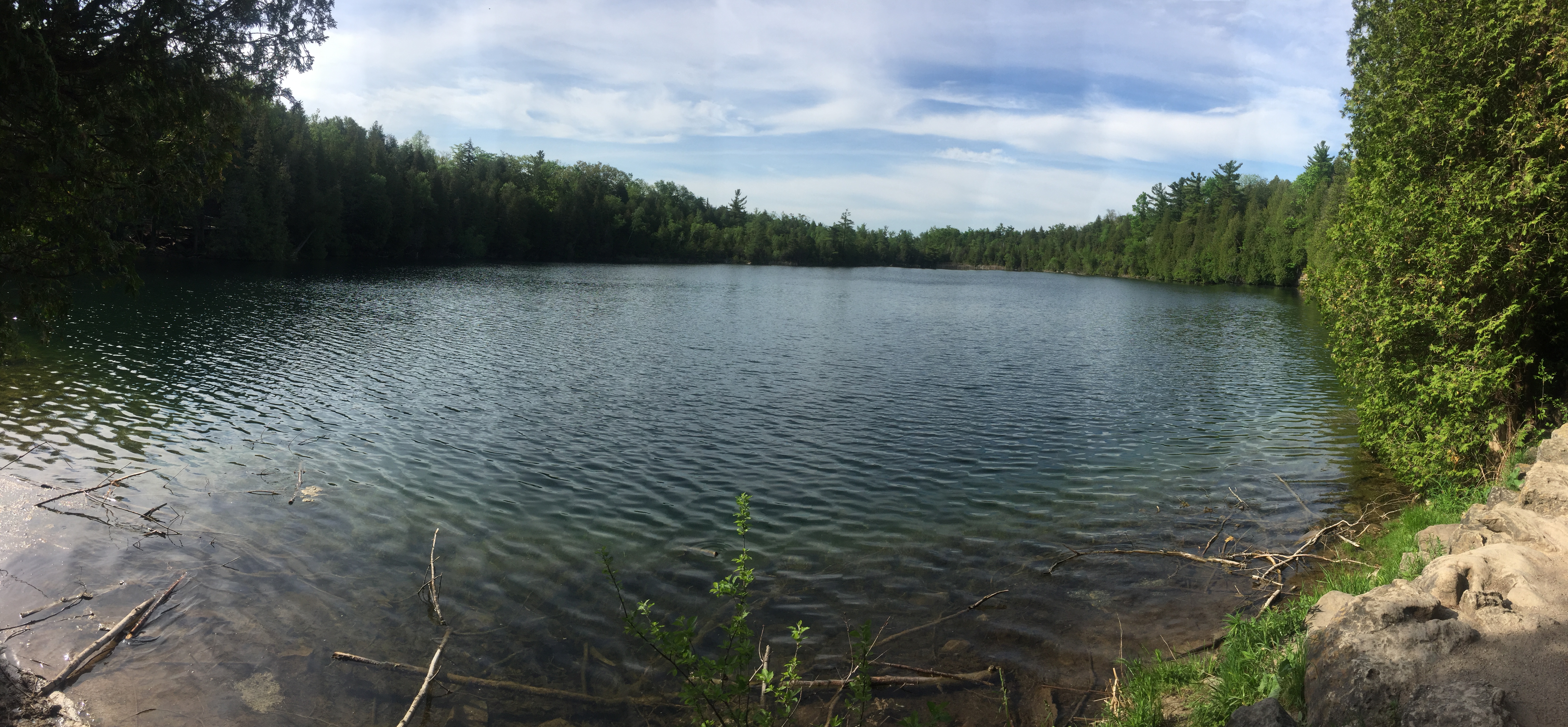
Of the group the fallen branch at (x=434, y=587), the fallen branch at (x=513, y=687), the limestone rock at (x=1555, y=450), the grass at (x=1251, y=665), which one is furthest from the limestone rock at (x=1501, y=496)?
the fallen branch at (x=434, y=587)

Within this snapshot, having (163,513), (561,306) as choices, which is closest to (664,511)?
(163,513)

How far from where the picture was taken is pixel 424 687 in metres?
7.45

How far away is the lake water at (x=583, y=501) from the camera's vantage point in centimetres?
868

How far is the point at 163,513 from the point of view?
41.2 ft

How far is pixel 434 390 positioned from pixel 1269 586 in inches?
857

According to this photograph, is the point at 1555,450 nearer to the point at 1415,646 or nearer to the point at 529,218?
the point at 1415,646

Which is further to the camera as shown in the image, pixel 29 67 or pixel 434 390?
pixel 434 390

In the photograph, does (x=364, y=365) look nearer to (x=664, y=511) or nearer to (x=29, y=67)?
(x=664, y=511)

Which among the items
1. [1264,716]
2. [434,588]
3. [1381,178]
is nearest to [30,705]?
[434,588]

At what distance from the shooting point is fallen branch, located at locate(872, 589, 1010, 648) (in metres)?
9.16

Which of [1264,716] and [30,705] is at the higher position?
[1264,716]

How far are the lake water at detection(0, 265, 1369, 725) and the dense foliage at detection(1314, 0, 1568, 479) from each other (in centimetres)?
296

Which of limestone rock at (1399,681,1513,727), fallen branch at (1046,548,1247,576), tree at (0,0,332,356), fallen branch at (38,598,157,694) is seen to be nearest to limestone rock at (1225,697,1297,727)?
limestone rock at (1399,681,1513,727)

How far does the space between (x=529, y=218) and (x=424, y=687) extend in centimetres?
13907
